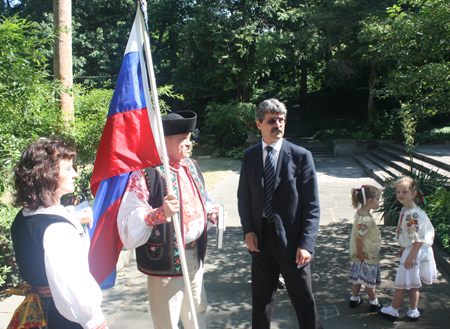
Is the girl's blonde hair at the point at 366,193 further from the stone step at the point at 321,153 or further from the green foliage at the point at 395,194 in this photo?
the stone step at the point at 321,153

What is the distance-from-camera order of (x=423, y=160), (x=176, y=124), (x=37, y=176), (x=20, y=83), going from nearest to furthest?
(x=37, y=176)
(x=176, y=124)
(x=20, y=83)
(x=423, y=160)

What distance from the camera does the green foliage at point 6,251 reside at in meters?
3.77

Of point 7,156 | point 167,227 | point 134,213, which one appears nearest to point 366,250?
point 167,227

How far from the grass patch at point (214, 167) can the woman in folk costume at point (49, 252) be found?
8782 millimetres

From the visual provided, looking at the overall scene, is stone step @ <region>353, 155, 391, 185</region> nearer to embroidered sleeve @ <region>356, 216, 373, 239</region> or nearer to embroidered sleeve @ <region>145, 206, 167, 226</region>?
embroidered sleeve @ <region>356, 216, 373, 239</region>

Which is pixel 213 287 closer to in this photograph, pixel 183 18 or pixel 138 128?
pixel 138 128

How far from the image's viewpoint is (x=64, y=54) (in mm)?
5379

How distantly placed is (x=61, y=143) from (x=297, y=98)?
32909mm

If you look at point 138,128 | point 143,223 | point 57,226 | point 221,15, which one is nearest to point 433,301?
point 143,223

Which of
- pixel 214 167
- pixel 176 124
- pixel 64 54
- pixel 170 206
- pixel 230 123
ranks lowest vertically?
pixel 214 167

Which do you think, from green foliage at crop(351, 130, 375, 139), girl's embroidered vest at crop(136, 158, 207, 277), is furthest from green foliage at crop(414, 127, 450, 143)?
girl's embroidered vest at crop(136, 158, 207, 277)

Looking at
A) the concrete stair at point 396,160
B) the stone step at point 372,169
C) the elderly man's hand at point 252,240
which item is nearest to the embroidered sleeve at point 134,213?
the elderly man's hand at point 252,240

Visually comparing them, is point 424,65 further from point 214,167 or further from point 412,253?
point 214,167

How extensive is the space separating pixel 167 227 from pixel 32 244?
0.94 metres
